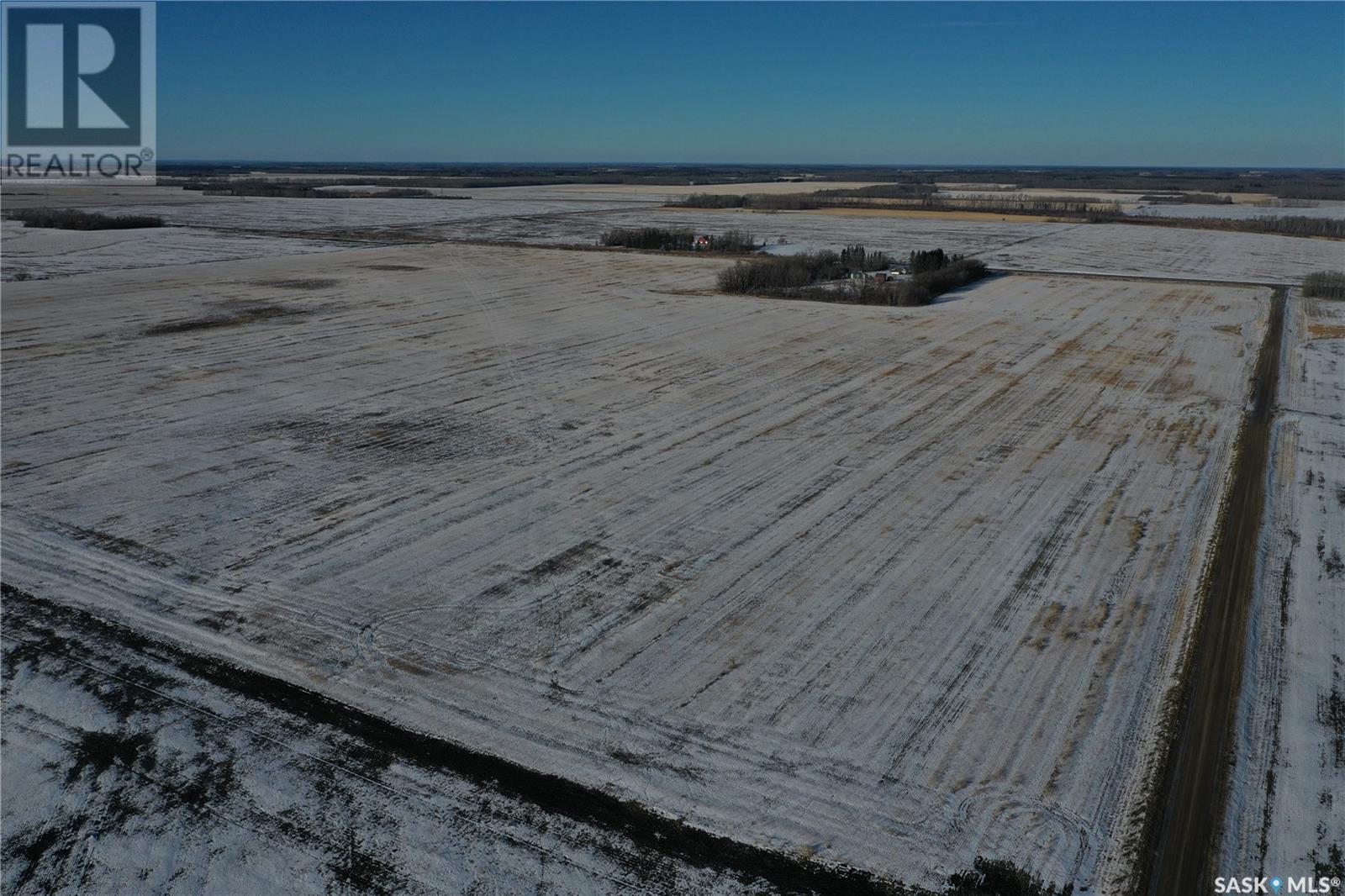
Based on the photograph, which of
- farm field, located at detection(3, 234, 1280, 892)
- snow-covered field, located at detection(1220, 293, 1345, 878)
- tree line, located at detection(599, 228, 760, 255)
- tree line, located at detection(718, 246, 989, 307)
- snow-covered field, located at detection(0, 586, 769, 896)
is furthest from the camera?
tree line, located at detection(599, 228, 760, 255)

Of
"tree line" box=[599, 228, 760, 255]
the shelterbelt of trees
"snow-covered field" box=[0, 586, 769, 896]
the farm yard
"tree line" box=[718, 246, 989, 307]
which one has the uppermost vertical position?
the shelterbelt of trees

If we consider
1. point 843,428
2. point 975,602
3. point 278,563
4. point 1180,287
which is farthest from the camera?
point 1180,287

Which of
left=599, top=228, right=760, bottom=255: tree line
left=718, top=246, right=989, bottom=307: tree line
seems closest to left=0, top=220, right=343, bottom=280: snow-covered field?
left=599, top=228, right=760, bottom=255: tree line

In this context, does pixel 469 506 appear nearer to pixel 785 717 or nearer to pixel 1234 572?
pixel 785 717

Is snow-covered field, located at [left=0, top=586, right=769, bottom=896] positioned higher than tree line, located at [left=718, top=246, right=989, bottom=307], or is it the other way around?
tree line, located at [left=718, top=246, right=989, bottom=307]

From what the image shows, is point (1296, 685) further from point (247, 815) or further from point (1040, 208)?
point (1040, 208)

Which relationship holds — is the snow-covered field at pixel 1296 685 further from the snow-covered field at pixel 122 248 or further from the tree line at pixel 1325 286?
the snow-covered field at pixel 122 248

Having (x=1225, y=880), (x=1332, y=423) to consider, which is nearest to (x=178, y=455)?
(x=1225, y=880)

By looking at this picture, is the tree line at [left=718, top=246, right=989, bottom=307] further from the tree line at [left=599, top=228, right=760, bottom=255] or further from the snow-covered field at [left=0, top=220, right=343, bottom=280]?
the snow-covered field at [left=0, top=220, right=343, bottom=280]
